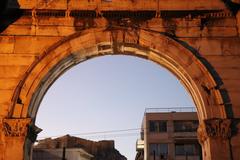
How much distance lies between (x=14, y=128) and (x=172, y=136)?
35944 millimetres

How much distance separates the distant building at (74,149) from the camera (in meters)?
43.9

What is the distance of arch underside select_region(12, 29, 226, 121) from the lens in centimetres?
1128

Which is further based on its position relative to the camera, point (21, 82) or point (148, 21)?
point (148, 21)

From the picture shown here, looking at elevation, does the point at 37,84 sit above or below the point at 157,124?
below

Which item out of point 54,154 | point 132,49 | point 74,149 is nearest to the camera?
point 132,49

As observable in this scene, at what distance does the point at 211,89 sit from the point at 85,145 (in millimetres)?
51490

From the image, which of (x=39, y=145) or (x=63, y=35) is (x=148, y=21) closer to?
(x=63, y=35)

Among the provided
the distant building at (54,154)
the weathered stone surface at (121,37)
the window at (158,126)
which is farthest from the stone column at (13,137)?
the window at (158,126)

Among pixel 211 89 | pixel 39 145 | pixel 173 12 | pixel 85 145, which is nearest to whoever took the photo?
pixel 211 89

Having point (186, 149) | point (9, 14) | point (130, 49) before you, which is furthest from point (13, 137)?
point (186, 149)

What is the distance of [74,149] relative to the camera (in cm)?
4497

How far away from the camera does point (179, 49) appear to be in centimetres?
1180

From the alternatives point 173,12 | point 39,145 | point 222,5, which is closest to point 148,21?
point 173,12

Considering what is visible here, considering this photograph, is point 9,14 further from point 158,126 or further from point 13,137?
point 158,126
